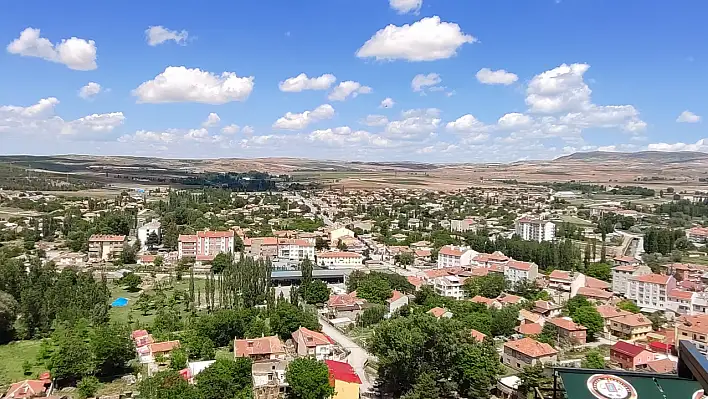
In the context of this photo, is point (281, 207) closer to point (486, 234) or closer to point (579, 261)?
point (486, 234)

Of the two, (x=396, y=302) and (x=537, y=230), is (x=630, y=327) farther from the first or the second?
(x=537, y=230)

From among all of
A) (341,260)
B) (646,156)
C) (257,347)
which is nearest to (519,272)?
(341,260)

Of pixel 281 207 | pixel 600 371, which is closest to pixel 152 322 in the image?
pixel 600 371

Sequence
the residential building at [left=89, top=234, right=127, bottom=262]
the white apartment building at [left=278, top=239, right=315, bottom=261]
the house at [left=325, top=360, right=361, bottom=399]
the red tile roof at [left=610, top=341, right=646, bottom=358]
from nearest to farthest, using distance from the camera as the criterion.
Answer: the house at [left=325, top=360, right=361, bottom=399], the red tile roof at [left=610, top=341, right=646, bottom=358], the residential building at [left=89, top=234, right=127, bottom=262], the white apartment building at [left=278, top=239, right=315, bottom=261]

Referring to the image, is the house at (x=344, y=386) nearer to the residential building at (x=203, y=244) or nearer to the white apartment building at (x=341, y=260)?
the white apartment building at (x=341, y=260)

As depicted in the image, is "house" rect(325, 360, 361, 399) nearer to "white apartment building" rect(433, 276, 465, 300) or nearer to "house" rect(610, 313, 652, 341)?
"house" rect(610, 313, 652, 341)

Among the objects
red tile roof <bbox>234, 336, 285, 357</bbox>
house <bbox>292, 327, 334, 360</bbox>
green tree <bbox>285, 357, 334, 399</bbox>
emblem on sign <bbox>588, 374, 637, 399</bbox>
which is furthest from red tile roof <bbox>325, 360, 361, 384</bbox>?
emblem on sign <bbox>588, 374, 637, 399</bbox>

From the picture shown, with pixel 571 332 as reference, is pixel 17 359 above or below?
below

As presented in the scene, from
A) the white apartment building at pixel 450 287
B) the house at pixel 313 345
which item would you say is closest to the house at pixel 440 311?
the house at pixel 313 345
